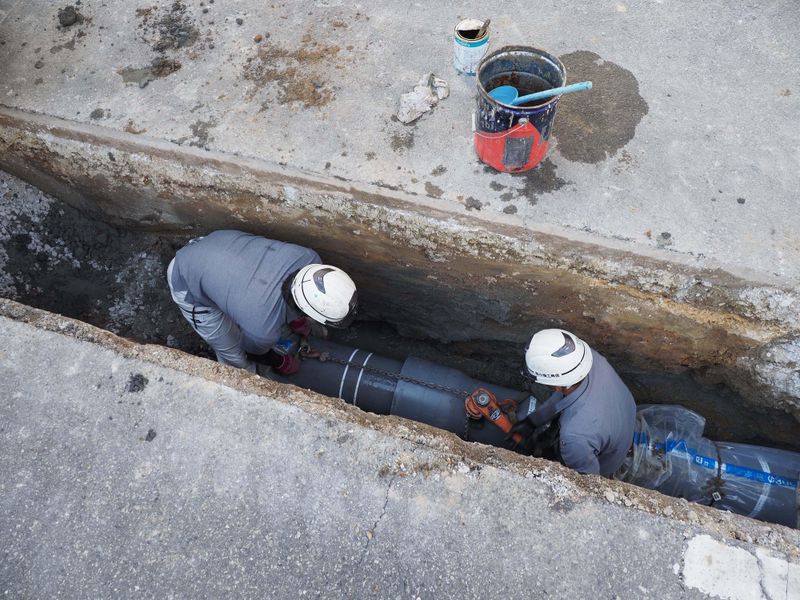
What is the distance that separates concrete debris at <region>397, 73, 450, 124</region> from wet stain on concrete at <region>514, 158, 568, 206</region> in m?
0.66

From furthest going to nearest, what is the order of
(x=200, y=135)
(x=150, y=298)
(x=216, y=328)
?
(x=150, y=298)
(x=216, y=328)
(x=200, y=135)

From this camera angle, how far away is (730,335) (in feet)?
8.97

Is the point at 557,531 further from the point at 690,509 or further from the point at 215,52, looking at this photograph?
the point at 215,52

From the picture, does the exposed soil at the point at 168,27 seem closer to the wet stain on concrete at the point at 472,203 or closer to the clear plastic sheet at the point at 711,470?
the wet stain on concrete at the point at 472,203

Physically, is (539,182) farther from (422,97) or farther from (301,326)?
(301,326)

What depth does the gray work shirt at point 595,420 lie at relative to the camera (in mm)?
2537

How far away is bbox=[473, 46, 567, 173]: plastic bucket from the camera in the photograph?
2.33 m

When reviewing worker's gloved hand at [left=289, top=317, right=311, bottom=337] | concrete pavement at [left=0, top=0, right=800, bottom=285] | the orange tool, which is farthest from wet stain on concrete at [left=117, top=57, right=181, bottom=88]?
the orange tool

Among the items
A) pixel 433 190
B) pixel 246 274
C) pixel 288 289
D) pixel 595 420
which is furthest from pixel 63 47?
pixel 595 420

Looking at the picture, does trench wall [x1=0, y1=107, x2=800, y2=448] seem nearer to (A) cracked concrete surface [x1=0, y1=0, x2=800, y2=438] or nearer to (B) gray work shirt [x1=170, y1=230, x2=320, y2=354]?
(A) cracked concrete surface [x1=0, y1=0, x2=800, y2=438]

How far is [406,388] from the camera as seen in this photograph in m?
3.14

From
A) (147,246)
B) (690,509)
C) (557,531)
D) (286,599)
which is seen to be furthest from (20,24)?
(690,509)

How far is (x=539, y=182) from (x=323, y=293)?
1.24 metres

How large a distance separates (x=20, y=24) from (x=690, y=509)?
455cm
